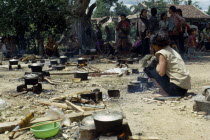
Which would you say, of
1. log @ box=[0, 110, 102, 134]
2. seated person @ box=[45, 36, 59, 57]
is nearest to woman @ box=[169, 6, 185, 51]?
seated person @ box=[45, 36, 59, 57]

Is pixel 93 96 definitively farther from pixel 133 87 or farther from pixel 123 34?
pixel 123 34

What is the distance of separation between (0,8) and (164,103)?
40.9ft

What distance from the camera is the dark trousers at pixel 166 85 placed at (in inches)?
201

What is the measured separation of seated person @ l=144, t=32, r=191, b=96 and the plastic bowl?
94.2 inches

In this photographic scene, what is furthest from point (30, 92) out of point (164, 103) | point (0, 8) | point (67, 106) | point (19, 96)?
point (0, 8)

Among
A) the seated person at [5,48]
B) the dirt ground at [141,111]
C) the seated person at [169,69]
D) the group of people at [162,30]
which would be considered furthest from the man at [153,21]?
the seated person at [5,48]

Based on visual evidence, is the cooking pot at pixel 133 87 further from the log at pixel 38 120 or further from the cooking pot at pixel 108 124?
the cooking pot at pixel 108 124

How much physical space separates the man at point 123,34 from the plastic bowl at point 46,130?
34.0 ft

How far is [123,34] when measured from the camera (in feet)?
45.0

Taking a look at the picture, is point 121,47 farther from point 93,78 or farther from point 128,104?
point 128,104

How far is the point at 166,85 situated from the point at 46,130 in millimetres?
2746

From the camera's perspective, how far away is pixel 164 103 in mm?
4910

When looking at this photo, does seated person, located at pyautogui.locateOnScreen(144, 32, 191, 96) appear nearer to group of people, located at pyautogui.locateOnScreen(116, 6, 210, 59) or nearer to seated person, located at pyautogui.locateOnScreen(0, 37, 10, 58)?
group of people, located at pyautogui.locateOnScreen(116, 6, 210, 59)

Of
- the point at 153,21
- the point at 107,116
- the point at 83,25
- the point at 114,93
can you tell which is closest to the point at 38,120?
the point at 107,116
